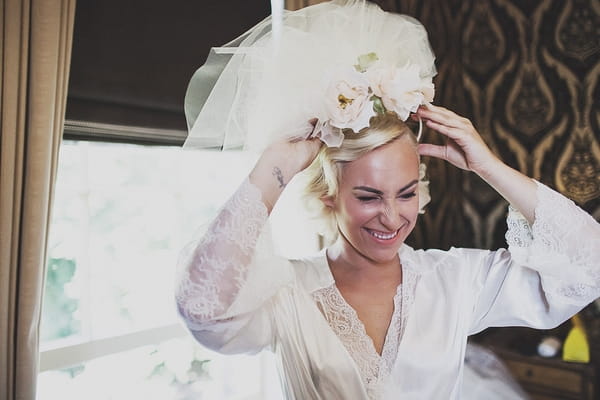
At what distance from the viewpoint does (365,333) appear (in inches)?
50.9

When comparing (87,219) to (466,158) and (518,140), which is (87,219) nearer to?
(466,158)

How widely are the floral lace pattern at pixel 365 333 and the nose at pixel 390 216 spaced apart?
8.5 inches

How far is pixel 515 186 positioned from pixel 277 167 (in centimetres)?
62

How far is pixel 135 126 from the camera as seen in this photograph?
1.92m

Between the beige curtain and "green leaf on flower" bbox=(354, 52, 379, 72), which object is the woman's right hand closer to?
"green leaf on flower" bbox=(354, 52, 379, 72)

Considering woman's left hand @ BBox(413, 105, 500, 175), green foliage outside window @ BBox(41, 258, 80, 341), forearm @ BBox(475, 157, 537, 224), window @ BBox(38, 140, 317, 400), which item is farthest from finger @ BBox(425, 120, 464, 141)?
green foliage outside window @ BBox(41, 258, 80, 341)

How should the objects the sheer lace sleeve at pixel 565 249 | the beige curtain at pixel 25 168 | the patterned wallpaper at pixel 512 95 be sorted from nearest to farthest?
the sheer lace sleeve at pixel 565 249 → the beige curtain at pixel 25 168 → the patterned wallpaper at pixel 512 95

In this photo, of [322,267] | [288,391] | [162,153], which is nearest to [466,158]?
[322,267]

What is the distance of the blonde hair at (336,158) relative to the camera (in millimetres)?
1273

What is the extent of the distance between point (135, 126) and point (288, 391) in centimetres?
111

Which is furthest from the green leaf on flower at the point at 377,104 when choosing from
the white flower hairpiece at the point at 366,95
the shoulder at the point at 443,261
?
the shoulder at the point at 443,261

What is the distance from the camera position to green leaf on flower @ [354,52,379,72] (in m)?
1.24

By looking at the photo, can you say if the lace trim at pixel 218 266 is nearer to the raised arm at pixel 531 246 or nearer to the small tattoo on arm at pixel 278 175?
the small tattoo on arm at pixel 278 175

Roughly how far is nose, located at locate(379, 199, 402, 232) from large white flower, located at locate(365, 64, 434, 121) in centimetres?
22
